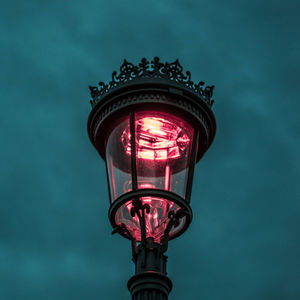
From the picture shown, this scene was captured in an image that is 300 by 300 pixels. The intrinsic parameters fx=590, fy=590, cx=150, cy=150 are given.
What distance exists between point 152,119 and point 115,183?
2.77ft

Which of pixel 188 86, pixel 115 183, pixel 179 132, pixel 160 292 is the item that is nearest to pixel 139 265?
pixel 160 292

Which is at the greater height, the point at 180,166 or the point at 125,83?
the point at 125,83

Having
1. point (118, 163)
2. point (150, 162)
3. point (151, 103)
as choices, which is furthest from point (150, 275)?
point (151, 103)

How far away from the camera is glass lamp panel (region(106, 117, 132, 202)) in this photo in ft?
21.5

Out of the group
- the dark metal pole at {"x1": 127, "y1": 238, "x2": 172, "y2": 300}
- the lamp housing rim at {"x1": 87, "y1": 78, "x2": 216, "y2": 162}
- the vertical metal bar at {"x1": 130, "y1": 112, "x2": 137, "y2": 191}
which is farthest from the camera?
the lamp housing rim at {"x1": 87, "y1": 78, "x2": 216, "y2": 162}

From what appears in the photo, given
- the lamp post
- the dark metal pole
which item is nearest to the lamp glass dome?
the lamp post

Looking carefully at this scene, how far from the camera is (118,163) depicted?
6746 mm

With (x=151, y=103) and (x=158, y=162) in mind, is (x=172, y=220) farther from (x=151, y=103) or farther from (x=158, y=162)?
(x=151, y=103)

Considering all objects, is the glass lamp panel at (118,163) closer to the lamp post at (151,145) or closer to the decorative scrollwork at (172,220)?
the lamp post at (151,145)

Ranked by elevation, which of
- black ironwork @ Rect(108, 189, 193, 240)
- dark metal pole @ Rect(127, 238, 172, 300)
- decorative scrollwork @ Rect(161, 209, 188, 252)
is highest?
black ironwork @ Rect(108, 189, 193, 240)

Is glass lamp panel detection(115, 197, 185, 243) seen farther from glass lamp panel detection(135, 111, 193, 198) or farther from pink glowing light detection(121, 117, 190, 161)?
pink glowing light detection(121, 117, 190, 161)

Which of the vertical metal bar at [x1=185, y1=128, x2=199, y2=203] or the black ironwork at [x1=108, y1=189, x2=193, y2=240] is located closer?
the black ironwork at [x1=108, y1=189, x2=193, y2=240]

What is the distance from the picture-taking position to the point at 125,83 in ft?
22.2

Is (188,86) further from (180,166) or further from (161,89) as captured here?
(180,166)
